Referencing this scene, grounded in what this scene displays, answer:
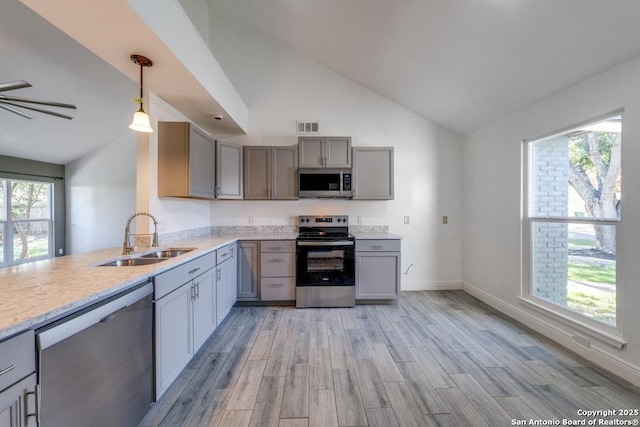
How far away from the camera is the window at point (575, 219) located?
6.35 feet

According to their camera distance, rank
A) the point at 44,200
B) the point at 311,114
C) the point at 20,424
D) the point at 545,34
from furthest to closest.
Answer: the point at 44,200
the point at 311,114
the point at 545,34
the point at 20,424

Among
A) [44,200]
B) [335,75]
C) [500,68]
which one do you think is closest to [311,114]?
[335,75]

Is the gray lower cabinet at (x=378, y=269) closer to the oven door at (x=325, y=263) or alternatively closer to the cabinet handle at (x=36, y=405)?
the oven door at (x=325, y=263)

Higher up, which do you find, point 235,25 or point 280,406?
point 235,25

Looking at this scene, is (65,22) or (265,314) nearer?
(65,22)

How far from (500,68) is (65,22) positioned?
3361mm

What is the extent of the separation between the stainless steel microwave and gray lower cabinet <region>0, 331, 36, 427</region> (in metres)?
2.69

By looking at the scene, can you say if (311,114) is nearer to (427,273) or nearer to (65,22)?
(65,22)

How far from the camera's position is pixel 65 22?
1411 millimetres

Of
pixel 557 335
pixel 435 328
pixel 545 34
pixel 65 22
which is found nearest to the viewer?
pixel 65 22

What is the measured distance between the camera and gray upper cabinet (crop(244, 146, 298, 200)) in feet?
11.1

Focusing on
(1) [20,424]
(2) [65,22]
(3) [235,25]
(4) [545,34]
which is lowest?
(1) [20,424]

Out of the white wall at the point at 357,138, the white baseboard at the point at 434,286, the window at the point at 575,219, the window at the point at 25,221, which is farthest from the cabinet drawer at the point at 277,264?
the window at the point at 25,221

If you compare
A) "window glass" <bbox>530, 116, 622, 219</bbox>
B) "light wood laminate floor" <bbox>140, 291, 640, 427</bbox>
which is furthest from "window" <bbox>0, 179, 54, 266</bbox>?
"window glass" <bbox>530, 116, 622, 219</bbox>
